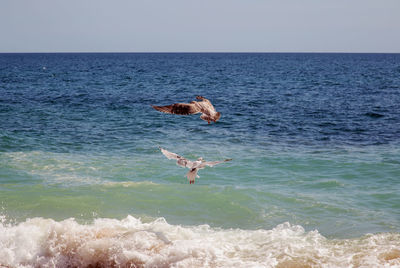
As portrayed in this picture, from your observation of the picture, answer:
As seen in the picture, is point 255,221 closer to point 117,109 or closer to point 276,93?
point 117,109

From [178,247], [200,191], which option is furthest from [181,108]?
[200,191]

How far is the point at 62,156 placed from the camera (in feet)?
64.6

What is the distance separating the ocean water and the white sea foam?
3 centimetres

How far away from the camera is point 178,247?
10.3 m

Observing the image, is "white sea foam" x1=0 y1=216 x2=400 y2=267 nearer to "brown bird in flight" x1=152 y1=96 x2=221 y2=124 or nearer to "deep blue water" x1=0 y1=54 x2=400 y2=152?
"brown bird in flight" x1=152 y1=96 x2=221 y2=124

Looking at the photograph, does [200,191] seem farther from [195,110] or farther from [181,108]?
[181,108]

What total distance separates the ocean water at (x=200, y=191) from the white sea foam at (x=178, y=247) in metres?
0.03

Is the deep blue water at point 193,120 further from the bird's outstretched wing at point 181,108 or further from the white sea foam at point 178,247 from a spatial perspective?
the bird's outstretched wing at point 181,108

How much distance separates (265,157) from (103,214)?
8.54 meters

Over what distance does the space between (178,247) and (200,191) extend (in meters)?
5.23

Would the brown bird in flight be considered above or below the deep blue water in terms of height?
above

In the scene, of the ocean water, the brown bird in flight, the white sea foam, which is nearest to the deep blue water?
the ocean water

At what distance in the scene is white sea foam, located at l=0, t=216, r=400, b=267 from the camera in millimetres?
9930

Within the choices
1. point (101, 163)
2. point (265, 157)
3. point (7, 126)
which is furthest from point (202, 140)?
point (7, 126)
